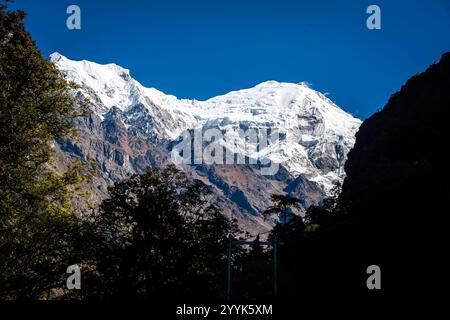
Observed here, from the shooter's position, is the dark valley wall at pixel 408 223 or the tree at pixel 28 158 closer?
the tree at pixel 28 158

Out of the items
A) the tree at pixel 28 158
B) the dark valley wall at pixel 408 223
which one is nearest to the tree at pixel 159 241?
the tree at pixel 28 158

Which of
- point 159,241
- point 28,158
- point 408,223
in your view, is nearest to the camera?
point 28,158

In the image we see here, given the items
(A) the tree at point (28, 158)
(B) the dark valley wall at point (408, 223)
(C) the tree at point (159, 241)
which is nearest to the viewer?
(A) the tree at point (28, 158)

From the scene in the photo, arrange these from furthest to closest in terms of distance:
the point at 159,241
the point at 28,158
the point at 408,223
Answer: the point at 159,241
the point at 408,223
the point at 28,158

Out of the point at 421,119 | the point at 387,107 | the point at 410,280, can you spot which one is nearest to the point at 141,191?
the point at 410,280

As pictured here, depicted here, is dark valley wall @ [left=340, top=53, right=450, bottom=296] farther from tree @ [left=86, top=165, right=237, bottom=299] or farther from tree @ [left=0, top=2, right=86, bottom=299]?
tree @ [left=0, top=2, right=86, bottom=299]

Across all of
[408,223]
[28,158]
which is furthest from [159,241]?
[408,223]

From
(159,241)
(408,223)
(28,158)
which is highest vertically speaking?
(28,158)

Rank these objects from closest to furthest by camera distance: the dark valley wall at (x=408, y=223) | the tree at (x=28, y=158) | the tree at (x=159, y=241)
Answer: the tree at (x=28, y=158) < the dark valley wall at (x=408, y=223) < the tree at (x=159, y=241)

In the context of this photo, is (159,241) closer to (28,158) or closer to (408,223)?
(28,158)

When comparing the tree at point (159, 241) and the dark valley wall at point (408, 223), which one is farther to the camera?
the tree at point (159, 241)

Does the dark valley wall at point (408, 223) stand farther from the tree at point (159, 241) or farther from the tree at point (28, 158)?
the tree at point (28, 158)

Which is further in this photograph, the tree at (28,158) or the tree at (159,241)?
the tree at (159,241)
